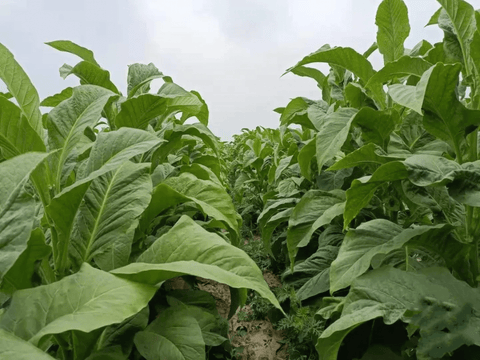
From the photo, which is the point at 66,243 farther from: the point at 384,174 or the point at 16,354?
the point at 384,174

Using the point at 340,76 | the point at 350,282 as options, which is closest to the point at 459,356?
the point at 350,282

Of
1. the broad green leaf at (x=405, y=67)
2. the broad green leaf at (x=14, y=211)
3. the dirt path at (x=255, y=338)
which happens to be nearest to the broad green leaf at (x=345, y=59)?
the broad green leaf at (x=405, y=67)

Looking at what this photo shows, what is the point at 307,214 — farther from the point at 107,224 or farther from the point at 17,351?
the point at 17,351

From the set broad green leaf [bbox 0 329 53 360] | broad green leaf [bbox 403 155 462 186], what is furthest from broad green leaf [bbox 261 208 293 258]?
broad green leaf [bbox 0 329 53 360]

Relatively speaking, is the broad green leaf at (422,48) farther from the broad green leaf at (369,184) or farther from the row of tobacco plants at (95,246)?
the row of tobacco plants at (95,246)

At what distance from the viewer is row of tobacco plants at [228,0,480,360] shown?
43.1 inches

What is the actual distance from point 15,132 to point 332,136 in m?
1.20

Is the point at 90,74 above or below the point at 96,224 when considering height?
above

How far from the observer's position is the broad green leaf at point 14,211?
2.78 ft

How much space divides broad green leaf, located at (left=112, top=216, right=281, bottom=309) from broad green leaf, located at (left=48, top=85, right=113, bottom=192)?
468mm

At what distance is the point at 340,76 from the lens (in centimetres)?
269

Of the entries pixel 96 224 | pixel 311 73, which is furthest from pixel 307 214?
pixel 311 73

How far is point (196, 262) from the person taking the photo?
98cm

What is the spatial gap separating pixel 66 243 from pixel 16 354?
59 cm
